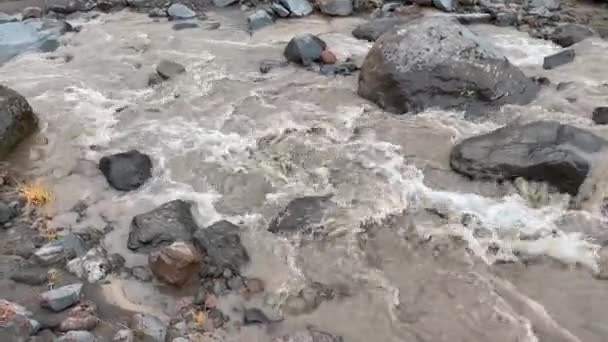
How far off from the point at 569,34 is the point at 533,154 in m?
4.70

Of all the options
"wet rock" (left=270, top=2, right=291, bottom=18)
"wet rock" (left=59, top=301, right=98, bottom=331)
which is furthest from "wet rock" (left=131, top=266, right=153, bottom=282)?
"wet rock" (left=270, top=2, right=291, bottom=18)

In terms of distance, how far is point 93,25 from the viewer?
41.8 ft

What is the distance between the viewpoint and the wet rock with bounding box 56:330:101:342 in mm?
5480

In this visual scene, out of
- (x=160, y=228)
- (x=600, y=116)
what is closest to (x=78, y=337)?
(x=160, y=228)

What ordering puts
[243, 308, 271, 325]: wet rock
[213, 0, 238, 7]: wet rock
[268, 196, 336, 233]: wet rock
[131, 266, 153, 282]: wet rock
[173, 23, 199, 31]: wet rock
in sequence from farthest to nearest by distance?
[213, 0, 238, 7]: wet rock < [173, 23, 199, 31]: wet rock < [268, 196, 336, 233]: wet rock < [131, 266, 153, 282]: wet rock < [243, 308, 271, 325]: wet rock

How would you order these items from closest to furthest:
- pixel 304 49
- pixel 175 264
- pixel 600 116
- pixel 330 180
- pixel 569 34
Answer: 1. pixel 175 264
2. pixel 330 180
3. pixel 600 116
4. pixel 304 49
5. pixel 569 34

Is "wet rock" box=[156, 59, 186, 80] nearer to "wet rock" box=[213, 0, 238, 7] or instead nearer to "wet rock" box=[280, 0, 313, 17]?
"wet rock" box=[280, 0, 313, 17]

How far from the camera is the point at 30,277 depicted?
6312 mm

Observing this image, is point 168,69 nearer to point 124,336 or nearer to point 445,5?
point 445,5

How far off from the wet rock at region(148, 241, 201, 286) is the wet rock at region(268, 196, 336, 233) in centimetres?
101

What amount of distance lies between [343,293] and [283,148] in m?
2.71

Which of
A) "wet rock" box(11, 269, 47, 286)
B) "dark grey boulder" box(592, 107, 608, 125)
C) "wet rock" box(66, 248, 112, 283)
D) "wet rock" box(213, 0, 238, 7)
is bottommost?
"wet rock" box(66, 248, 112, 283)

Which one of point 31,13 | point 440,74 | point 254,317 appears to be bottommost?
point 254,317

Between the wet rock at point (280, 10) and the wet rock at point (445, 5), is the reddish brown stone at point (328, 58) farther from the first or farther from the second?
the wet rock at point (445, 5)
